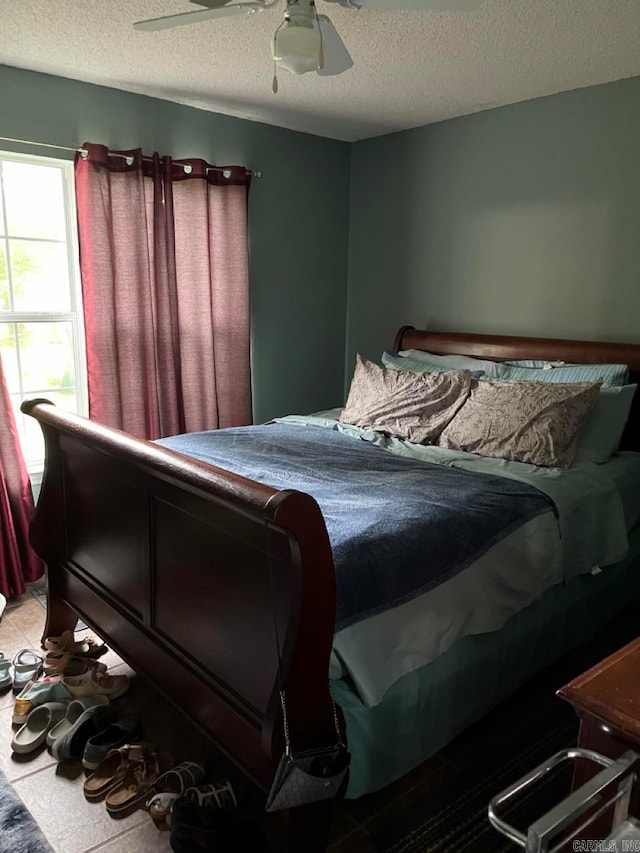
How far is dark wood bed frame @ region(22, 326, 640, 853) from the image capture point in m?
1.35

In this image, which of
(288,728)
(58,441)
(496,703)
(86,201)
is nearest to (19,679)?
(58,441)

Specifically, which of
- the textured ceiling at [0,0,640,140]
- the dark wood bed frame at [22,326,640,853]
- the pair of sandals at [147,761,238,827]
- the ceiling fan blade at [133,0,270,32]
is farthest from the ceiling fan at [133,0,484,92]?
the pair of sandals at [147,761,238,827]

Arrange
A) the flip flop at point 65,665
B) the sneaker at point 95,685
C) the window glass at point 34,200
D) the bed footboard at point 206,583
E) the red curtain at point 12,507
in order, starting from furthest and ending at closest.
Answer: the window glass at point 34,200
the red curtain at point 12,507
the flip flop at point 65,665
the sneaker at point 95,685
the bed footboard at point 206,583

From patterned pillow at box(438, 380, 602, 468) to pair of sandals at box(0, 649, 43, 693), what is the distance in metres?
1.83

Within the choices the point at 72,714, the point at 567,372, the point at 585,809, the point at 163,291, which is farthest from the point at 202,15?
the point at 72,714

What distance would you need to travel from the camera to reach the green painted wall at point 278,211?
308 cm

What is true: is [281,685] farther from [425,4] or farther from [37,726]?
[425,4]

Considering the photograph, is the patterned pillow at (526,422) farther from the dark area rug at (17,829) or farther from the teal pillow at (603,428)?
the dark area rug at (17,829)

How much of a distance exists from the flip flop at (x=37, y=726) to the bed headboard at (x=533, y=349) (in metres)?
2.53

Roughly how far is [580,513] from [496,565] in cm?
51

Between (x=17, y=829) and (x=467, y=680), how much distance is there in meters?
1.32

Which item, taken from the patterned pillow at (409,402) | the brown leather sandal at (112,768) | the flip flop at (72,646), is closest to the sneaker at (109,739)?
the brown leather sandal at (112,768)

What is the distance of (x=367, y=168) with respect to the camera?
4062mm

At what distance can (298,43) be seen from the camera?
5.32 feet
